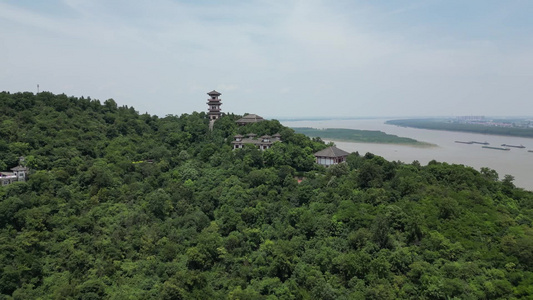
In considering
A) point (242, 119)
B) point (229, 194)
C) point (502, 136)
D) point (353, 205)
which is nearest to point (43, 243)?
point (229, 194)

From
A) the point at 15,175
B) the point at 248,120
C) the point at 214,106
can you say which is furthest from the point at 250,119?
the point at 15,175

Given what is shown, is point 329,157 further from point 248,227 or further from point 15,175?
point 15,175

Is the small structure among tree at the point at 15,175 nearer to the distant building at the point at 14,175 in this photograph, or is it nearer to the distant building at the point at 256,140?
the distant building at the point at 14,175

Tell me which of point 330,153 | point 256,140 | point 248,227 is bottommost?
point 248,227

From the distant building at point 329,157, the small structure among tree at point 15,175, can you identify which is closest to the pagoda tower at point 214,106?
the distant building at point 329,157

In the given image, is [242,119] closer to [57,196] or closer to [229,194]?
[229,194]

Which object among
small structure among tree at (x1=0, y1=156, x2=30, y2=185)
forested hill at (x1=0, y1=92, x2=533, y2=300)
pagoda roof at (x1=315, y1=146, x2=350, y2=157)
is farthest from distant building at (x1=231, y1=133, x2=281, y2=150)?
Result: small structure among tree at (x1=0, y1=156, x2=30, y2=185)

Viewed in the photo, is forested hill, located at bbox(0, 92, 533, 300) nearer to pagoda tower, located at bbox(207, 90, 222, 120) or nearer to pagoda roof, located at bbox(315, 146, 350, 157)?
pagoda roof, located at bbox(315, 146, 350, 157)
